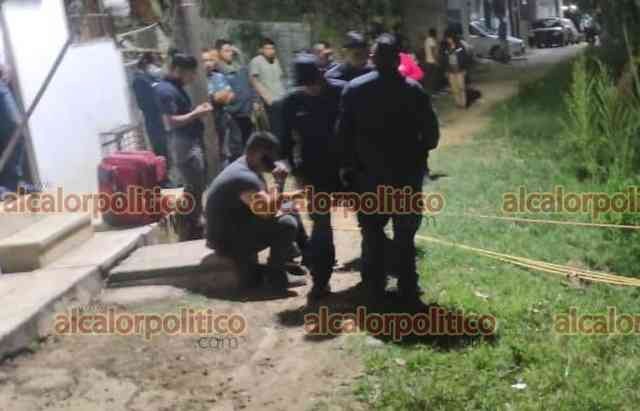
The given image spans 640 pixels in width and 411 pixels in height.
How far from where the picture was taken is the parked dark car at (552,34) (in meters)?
38.4

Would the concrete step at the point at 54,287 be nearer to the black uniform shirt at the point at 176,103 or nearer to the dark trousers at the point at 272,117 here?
the black uniform shirt at the point at 176,103

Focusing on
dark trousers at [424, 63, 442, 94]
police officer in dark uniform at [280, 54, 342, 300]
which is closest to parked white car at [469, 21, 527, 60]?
dark trousers at [424, 63, 442, 94]

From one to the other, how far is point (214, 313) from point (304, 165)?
3.94 feet

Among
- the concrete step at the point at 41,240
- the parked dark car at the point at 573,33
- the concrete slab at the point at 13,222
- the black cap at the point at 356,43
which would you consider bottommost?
the parked dark car at the point at 573,33

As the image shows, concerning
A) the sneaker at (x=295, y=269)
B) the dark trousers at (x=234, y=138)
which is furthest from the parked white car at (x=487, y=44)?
the sneaker at (x=295, y=269)

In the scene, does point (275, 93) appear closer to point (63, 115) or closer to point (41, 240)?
point (63, 115)

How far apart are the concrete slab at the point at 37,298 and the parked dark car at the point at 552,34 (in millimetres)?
35640

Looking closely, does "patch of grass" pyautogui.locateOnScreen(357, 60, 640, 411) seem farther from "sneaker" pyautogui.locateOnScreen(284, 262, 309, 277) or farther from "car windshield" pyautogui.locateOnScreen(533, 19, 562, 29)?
"car windshield" pyautogui.locateOnScreen(533, 19, 562, 29)

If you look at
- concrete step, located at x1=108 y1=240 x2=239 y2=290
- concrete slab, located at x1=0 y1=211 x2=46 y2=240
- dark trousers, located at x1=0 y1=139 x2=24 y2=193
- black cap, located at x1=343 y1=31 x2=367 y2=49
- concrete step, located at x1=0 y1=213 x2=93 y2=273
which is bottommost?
concrete step, located at x1=108 y1=240 x2=239 y2=290

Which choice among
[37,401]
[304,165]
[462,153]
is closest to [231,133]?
[462,153]

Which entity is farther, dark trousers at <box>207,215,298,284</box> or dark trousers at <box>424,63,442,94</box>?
dark trousers at <box>424,63,442,94</box>

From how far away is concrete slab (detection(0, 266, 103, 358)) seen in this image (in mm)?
4992

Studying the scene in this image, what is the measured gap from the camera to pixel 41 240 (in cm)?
622

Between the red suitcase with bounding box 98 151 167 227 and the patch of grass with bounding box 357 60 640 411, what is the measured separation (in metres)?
2.52
